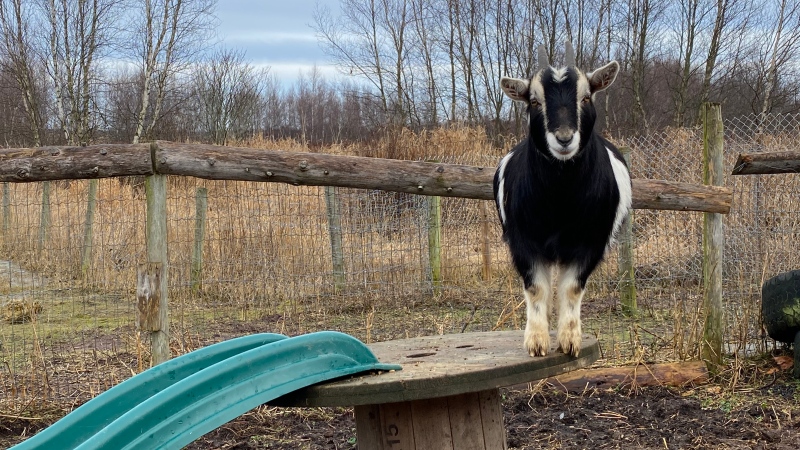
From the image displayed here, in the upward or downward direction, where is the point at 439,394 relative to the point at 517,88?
downward

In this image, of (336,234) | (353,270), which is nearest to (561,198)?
(353,270)

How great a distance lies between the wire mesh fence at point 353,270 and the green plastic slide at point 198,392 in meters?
3.51

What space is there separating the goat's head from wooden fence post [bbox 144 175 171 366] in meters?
2.58

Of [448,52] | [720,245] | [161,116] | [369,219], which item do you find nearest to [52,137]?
[161,116]

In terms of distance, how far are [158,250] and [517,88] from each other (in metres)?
2.70

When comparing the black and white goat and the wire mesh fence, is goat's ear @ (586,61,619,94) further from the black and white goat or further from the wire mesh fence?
the wire mesh fence

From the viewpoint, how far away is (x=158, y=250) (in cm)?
478

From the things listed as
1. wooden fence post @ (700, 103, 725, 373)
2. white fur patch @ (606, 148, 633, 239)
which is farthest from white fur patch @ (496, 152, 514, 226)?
wooden fence post @ (700, 103, 725, 373)

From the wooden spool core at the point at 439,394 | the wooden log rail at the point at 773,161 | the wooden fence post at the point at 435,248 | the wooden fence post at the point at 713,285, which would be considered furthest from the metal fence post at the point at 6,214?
the wooden log rail at the point at 773,161

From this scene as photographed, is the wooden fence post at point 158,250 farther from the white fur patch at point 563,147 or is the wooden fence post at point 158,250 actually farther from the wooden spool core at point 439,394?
the white fur patch at point 563,147

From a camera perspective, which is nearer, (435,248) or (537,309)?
(537,309)

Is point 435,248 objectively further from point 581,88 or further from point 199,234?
point 581,88

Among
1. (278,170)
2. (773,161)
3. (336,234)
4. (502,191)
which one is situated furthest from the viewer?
(336,234)

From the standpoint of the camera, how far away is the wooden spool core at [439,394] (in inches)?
108
